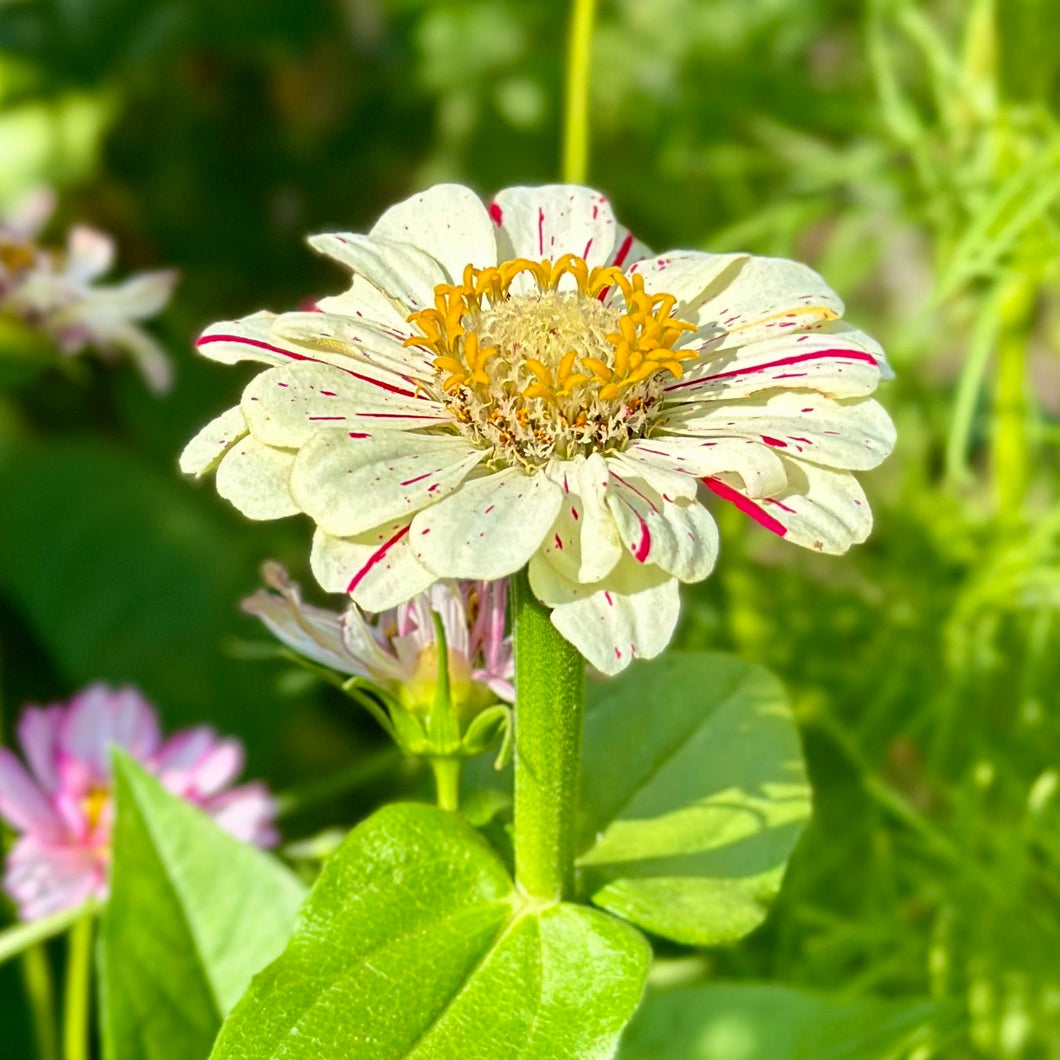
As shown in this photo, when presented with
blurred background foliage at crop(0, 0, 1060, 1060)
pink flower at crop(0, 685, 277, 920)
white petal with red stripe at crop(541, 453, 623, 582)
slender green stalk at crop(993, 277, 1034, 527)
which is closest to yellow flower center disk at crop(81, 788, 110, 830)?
pink flower at crop(0, 685, 277, 920)

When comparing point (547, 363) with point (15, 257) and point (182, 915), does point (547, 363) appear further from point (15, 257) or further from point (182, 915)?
point (15, 257)

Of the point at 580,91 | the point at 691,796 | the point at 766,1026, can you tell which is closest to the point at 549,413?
the point at 691,796

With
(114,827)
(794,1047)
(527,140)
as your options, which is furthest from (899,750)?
(527,140)

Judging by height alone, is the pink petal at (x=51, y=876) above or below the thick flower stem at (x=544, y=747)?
below

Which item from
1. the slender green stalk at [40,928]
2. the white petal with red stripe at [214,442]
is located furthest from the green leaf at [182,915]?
the white petal with red stripe at [214,442]

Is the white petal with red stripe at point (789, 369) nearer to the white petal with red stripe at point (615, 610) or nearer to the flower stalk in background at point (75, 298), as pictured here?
the white petal with red stripe at point (615, 610)

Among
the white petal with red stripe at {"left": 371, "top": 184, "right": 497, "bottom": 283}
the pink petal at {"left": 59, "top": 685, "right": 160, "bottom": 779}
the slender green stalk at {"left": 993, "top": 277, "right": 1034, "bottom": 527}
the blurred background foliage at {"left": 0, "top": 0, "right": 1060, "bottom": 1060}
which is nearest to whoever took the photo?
the white petal with red stripe at {"left": 371, "top": 184, "right": 497, "bottom": 283}

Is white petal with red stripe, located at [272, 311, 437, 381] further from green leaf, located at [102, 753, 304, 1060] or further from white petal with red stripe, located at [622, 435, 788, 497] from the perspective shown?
green leaf, located at [102, 753, 304, 1060]
